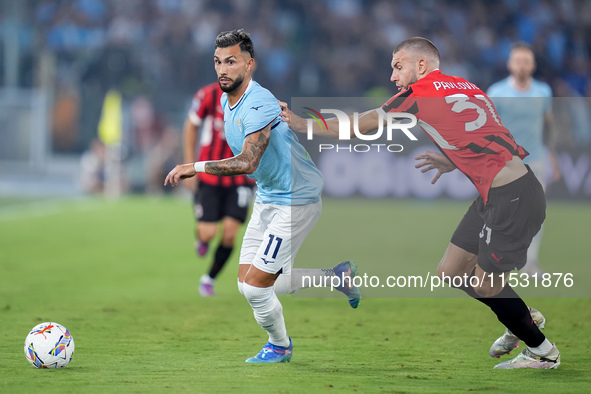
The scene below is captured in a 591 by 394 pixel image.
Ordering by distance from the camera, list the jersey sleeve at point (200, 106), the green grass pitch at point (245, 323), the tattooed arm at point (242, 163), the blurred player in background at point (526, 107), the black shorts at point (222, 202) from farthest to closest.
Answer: the blurred player in background at point (526, 107), the black shorts at point (222, 202), the jersey sleeve at point (200, 106), the tattooed arm at point (242, 163), the green grass pitch at point (245, 323)

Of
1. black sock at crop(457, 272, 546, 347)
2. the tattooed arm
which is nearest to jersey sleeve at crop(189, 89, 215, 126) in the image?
the tattooed arm

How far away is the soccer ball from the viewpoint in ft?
18.8

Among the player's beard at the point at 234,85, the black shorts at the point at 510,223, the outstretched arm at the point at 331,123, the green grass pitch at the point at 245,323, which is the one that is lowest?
the green grass pitch at the point at 245,323

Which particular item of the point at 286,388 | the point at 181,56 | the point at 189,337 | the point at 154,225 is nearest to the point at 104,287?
the point at 189,337

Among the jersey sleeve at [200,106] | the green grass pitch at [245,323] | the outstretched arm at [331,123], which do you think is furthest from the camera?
the jersey sleeve at [200,106]

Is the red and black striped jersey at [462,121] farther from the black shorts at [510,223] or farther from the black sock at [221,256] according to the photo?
the black sock at [221,256]

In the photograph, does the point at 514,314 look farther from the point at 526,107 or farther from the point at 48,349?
the point at 526,107

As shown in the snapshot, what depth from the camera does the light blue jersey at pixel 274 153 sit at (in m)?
5.82

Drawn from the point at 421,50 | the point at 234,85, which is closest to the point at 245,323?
the point at 234,85

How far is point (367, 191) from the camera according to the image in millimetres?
11195

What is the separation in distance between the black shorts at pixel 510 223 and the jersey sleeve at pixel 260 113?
157 cm

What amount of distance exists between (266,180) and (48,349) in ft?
6.17

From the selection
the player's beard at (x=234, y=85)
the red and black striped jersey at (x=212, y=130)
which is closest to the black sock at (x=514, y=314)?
the player's beard at (x=234, y=85)

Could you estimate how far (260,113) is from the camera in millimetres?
5785
